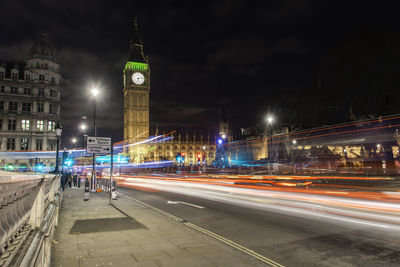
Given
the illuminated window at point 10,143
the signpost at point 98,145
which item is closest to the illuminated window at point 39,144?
the illuminated window at point 10,143

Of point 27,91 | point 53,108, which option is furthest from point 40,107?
A: point 27,91

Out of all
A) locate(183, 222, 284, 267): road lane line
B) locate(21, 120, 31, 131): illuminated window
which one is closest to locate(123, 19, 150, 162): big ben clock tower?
locate(21, 120, 31, 131): illuminated window

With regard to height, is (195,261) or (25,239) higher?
(25,239)

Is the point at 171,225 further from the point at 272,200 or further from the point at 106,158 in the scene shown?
the point at 106,158

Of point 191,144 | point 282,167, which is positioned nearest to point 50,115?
point 282,167

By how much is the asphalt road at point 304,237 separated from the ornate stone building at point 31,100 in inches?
2094

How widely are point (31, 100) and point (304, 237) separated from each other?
6072cm

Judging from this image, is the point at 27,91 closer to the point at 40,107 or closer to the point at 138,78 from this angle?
the point at 40,107

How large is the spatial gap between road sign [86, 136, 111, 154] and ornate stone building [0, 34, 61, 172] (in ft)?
150

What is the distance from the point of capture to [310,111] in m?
40.2

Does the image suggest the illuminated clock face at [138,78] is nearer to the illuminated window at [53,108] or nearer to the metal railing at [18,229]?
the illuminated window at [53,108]

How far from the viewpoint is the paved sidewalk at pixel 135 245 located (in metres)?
5.86

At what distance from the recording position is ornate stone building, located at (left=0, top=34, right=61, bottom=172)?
174ft

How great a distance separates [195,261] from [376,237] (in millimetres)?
5246
